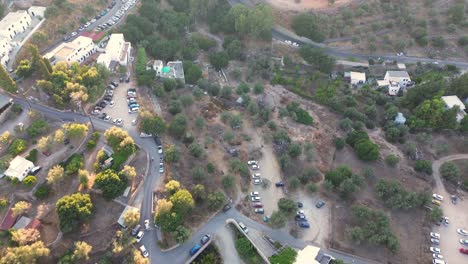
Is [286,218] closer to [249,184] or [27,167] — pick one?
[249,184]

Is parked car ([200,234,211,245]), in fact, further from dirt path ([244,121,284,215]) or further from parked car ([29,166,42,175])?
parked car ([29,166,42,175])

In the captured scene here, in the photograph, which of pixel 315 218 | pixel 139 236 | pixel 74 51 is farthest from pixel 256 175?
pixel 74 51

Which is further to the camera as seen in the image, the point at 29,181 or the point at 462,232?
the point at 462,232

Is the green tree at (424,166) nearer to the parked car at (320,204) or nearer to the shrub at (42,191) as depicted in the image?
the parked car at (320,204)

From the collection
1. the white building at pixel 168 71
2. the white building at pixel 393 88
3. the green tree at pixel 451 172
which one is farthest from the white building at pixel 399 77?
the white building at pixel 168 71

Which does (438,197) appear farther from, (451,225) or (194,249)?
(194,249)

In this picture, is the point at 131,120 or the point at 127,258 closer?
the point at 127,258

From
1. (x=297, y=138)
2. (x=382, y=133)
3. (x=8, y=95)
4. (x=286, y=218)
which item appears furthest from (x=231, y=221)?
(x=8, y=95)
